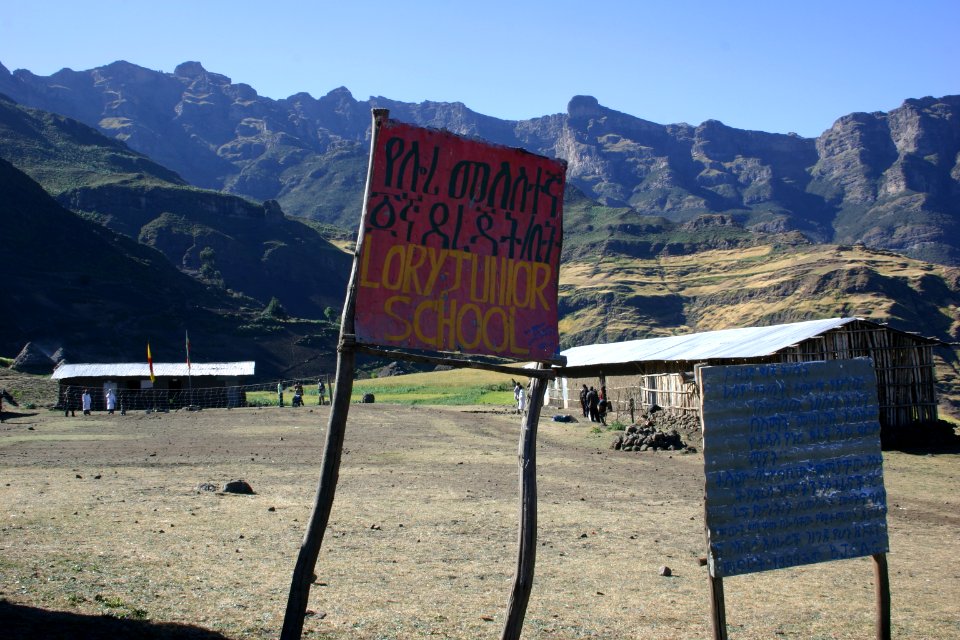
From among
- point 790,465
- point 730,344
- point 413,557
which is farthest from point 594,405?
point 790,465

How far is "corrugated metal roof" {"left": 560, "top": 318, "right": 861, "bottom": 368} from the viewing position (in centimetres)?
2661

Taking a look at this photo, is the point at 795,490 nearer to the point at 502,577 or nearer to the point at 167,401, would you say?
the point at 502,577

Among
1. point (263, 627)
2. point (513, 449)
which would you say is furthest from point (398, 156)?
point (513, 449)

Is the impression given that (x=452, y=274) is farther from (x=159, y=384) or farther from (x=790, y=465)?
(x=159, y=384)

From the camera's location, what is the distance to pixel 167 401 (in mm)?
56938

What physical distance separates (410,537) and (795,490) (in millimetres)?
7215

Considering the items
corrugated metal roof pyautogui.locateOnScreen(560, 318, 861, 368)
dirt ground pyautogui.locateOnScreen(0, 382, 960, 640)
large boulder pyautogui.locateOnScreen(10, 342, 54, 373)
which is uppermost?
large boulder pyautogui.locateOnScreen(10, 342, 54, 373)

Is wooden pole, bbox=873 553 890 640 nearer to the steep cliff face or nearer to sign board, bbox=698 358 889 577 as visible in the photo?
sign board, bbox=698 358 889 577

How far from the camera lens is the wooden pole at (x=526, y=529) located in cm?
646

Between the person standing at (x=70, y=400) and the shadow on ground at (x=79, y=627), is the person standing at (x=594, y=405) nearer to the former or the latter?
the person standing at (x=70, y=400)

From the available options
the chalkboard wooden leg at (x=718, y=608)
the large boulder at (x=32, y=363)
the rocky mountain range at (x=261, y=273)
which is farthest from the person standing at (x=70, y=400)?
the chalkboard wooden leg at (x=718, y=608)

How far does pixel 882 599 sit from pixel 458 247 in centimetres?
448

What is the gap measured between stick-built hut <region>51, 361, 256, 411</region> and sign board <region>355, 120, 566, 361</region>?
52.6 metres

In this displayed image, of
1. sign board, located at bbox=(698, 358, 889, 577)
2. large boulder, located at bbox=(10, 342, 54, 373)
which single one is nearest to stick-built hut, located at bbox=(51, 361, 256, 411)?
large boulder, located at bbox=(10, 342, 54, 373)
